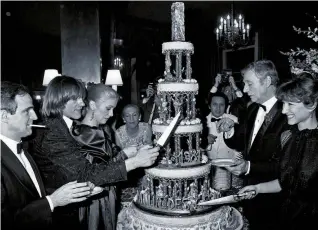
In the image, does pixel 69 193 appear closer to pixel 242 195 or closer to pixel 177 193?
pixel 242 195

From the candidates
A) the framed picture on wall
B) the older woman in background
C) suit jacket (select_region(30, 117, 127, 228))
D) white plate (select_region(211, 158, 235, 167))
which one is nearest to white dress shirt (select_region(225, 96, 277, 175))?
white plate (select_region(211, 158, 235, 167))

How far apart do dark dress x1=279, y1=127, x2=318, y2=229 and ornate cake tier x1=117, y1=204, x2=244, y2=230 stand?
83 cm

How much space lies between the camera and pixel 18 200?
67.7 inches

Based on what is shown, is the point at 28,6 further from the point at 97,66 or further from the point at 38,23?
the point at 97,66

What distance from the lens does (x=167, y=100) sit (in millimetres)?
3240

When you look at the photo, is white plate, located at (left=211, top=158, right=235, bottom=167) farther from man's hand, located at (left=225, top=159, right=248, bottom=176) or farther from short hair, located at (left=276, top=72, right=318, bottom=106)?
short hair, located at (left=276, top=72, right=318, bottom=106)

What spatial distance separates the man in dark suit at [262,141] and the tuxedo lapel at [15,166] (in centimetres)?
173

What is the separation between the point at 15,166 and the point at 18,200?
19 cm

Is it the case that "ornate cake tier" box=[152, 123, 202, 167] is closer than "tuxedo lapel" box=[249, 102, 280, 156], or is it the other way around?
"tuxedo lapel" box=[249, 102, 280, 156]

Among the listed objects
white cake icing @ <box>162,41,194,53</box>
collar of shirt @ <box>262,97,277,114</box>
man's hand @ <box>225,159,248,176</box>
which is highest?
white cake icing @ <box>162,41,194,53</box>

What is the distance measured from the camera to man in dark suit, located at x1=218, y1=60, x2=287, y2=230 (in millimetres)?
2746

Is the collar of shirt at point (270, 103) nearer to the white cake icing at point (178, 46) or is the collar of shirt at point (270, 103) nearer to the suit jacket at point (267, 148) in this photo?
the suit jacket at point (267, 148)

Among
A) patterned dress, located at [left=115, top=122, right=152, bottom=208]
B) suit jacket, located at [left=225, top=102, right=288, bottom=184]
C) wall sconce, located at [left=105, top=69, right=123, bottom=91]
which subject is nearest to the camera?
suit jacket, located at [left=225, top=102, right=288, bottom=184]

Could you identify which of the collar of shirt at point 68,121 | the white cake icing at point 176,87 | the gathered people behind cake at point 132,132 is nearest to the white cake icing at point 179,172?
the white cake icing at point 176,87
